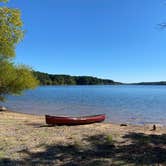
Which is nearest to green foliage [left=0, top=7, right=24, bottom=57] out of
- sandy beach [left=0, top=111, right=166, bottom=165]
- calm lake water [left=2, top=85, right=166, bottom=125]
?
sandy beach [left=0, top=111, right=166, bottom=165]

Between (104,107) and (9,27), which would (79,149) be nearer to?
(9,27)

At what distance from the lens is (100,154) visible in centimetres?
806

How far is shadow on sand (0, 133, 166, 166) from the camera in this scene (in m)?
7.14

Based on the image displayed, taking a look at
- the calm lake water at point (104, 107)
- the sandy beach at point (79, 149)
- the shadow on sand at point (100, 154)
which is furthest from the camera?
the calm lake water at point (104, 107)

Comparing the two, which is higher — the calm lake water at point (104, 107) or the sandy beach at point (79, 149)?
the sandy beach at point (79, 149)

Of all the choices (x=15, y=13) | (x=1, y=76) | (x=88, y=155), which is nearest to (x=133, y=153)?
(x=88, y=155)

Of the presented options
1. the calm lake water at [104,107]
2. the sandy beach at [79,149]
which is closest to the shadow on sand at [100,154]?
the sandy beach at [79,149]

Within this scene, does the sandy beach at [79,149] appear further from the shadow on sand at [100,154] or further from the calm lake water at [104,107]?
the calm lake water at [104,107]

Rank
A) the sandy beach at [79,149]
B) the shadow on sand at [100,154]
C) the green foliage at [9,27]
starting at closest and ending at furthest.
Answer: the shadow on sand at [100,154]
the sandy beach at [79,149]
the green foliage at [9,27]

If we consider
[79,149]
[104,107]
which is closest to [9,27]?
[79,149]

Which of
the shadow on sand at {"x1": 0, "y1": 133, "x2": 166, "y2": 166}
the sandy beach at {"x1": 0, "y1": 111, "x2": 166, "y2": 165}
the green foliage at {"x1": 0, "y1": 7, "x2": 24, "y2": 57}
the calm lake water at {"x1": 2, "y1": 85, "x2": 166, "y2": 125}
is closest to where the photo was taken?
the shadow on sand at {"x1": 0, "y1": 133, "x2": 166, "y2": 166}

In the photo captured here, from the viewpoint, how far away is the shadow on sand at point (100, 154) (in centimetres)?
714

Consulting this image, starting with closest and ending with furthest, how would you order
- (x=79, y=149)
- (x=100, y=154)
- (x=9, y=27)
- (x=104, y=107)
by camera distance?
(x=100, y=154), (x=79, y=149), (x=9, y=27), (x=104, y=107)

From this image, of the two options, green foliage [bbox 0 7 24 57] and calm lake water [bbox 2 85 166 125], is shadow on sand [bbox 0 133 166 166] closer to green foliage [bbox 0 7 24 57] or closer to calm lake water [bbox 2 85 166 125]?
green foliage [bbox 0 7 24 57]
